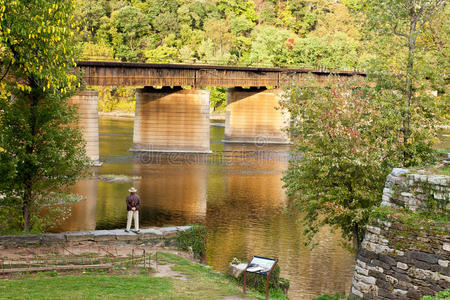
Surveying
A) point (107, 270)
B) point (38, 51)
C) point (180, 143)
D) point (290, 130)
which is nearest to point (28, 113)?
point (38, 51)

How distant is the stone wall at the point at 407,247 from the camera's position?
15.1 metres

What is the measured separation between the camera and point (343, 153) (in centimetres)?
2133

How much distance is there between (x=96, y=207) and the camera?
38156mm

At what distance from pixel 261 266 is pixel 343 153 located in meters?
7.30

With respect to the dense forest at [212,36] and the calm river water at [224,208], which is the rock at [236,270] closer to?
the calm river water at [224,208]

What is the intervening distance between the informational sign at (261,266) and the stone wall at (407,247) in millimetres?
3043

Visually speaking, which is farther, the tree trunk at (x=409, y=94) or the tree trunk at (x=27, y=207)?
the tree trunk at (x=27, y=207)

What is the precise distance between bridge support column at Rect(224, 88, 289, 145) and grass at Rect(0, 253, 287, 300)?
217ft

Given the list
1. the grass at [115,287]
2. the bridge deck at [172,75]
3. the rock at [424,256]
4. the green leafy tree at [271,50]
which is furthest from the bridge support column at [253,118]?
the rock at [424,256]

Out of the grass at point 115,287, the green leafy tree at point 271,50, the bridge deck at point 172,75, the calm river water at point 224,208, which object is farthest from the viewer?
the green leafy tree at point 271,50

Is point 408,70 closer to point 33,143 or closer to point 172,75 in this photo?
point 33,143

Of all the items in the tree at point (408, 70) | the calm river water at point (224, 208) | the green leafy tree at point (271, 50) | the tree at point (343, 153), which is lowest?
the calm river water at point (224, 208)

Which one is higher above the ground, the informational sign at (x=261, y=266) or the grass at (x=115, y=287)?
the informational sign at (x=261, y=266)

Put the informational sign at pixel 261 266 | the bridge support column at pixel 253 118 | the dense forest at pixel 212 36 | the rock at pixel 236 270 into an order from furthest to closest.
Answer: the dense forest at pixel 212 36, the bridge support column at pixel 253 118, the rock at pixel 236 270, the informational sign at pixel 261 266
